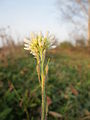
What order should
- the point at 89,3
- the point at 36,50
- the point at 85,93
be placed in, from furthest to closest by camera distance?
1. the point at 89,3
2. the point at 85,93
3. the point at 36,50

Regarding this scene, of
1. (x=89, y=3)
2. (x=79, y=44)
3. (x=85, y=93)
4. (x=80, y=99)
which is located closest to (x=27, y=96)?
(x=80, y=99)

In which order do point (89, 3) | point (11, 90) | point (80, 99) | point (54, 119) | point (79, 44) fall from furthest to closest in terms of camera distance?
point (89, 3), point (79, 44), point (80, 99), point (11, 90), point (54, 119)

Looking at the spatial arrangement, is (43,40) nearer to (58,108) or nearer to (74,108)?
(58,108)

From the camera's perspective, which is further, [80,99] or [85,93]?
[85,93]

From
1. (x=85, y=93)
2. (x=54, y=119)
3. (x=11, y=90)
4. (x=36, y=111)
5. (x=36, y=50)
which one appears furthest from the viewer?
(x=85, y=93)

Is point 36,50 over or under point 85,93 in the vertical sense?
over

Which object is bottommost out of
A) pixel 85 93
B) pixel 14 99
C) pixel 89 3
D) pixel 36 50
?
pixel 85 93

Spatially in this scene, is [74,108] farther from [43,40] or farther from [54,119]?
[43,40]

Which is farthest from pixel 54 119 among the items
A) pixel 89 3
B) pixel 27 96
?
pixel 89 3

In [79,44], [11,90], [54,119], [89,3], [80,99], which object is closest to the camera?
[54,119]
